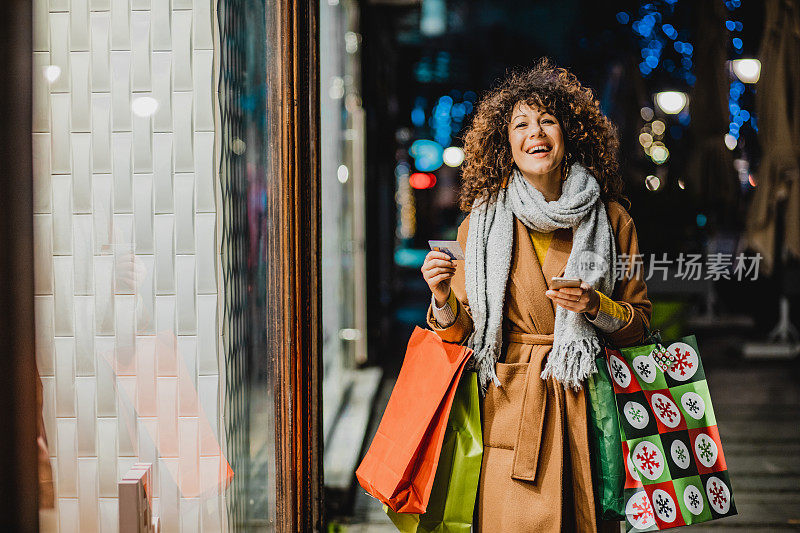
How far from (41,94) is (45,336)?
26.7 inches

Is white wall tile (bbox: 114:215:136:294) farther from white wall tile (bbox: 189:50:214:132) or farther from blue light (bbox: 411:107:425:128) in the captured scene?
blue light (bbox: 411:107:425:128)

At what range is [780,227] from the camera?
291 centimetres

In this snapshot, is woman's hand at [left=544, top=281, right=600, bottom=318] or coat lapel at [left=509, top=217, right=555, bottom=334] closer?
woman's hand at [left=544, top=281, right=600, bottom=318]

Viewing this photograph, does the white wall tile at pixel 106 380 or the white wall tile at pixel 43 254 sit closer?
the white wall tile at pixel 43 254

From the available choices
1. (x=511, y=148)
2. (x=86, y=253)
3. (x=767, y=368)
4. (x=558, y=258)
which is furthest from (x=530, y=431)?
(x=767, y=368)

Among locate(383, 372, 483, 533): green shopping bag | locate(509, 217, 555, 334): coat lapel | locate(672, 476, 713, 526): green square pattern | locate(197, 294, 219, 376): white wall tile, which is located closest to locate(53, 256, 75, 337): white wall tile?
locate(197, 294, 219, 376): white wall tile

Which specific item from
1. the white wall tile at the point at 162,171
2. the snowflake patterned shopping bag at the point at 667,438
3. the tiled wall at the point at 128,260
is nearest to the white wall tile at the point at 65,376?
the tiled wall at the point at 128,260

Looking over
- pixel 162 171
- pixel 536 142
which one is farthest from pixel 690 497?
pixel 162 171

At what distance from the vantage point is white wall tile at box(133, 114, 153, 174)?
2.01 metres

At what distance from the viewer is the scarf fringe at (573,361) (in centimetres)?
188

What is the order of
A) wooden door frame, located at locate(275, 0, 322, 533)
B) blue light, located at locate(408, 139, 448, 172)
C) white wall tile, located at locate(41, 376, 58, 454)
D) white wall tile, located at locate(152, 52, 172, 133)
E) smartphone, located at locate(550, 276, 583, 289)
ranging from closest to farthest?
smartphone, located at locate(550, 276, 583, 289)
white wall tile, located at locate(41, 376, 58, 454)
white wall tile, located at locate(152, 52, 172, 133)
wooden door frame, located at locate(275, 0, 322, 533)
blue light, located at locate(408, 139, 448, 172)

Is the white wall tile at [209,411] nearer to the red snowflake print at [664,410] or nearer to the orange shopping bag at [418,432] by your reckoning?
the orange shopping bag at [418,432]

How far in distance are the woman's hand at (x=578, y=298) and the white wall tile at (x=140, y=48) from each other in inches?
52.9

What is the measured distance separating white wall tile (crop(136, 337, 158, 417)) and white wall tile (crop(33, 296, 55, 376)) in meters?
0.23
